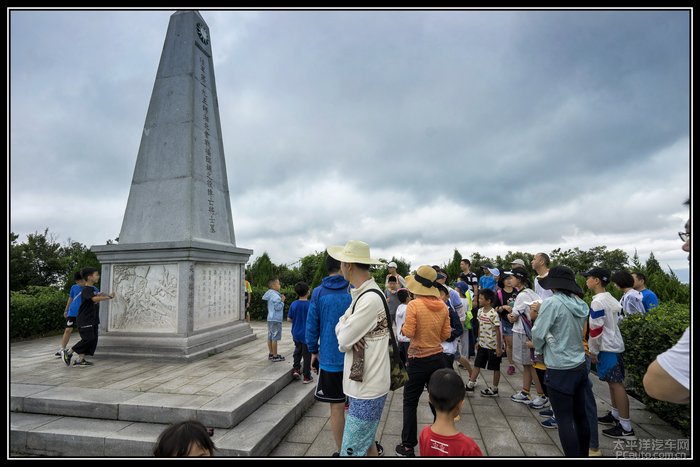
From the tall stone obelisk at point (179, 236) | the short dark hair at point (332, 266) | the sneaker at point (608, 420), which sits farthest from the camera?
the tall stone obelisk at point (179, 236)

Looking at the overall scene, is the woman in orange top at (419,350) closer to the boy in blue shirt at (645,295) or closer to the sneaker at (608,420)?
the sneaker at (608,420)

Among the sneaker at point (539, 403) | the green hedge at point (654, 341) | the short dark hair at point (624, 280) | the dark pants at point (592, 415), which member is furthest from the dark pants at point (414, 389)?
the short dark hair at point (624, 280)

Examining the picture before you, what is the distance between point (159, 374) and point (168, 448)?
3.98m

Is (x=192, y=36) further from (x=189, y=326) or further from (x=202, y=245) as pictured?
(x=189, y=326)

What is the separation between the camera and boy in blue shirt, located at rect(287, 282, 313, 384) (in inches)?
195

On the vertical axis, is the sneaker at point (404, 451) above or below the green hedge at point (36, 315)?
below

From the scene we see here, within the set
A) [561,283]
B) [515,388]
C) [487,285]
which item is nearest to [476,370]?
[515,388]

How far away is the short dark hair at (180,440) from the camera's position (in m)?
1.77

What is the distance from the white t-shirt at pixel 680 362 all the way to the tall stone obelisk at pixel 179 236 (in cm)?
620

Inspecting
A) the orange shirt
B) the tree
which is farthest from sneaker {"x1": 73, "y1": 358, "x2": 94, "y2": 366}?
the tree

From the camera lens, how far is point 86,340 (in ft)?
18.8

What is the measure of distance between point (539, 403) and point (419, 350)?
238 centimetres

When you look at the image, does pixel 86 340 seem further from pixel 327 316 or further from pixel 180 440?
pixel 180 440

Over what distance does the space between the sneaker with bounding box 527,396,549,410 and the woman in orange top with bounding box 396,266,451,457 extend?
2.12 meters
